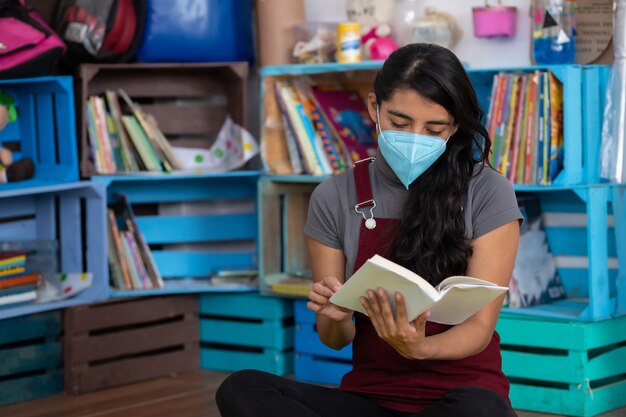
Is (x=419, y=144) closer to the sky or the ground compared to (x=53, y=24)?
closer to the ground

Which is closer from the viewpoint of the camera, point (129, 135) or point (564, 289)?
point (564, 289)

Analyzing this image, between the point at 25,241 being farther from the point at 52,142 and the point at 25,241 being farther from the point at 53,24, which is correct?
the point at 53,24

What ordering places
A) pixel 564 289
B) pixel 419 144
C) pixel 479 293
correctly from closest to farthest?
1. pixel 479 293
2. pixel 419 144
3. pixel 564 289

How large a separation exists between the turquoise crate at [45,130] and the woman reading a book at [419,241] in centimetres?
137

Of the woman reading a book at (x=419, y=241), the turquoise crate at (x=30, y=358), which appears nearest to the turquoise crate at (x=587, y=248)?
the woman reading a book at (x=419, y=241)

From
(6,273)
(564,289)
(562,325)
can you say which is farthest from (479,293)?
(6,273)

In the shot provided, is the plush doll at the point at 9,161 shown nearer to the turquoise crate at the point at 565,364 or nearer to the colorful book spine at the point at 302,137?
the colorful book spine at the point at 302,137

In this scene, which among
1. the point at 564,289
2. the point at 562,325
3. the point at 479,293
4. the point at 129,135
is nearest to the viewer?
the point at 479,293

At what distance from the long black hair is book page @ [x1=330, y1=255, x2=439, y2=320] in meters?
0.23

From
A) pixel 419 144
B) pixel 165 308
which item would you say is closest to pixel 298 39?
pixel 165 308

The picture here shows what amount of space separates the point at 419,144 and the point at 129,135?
5.30 ft

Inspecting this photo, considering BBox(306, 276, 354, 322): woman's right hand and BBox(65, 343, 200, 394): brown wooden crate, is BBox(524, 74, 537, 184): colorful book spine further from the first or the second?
BBox(65, 343, 200, 394): brown wooden crate

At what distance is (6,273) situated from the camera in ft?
9.55

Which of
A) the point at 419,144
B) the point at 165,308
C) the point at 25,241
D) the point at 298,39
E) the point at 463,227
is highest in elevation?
the point at 298,39
